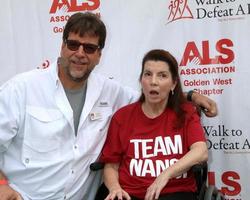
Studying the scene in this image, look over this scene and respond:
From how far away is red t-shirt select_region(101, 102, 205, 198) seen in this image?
6.31ft

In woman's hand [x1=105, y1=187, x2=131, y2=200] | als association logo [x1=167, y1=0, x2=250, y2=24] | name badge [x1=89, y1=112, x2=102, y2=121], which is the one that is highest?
als association logo [x1=167, y1=0, x2=250, y2=24]

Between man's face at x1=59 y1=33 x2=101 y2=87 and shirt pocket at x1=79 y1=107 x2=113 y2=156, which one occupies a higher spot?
man's face at x1=59 y1=33 x2=101 y2=87

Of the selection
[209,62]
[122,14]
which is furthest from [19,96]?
[209,62]

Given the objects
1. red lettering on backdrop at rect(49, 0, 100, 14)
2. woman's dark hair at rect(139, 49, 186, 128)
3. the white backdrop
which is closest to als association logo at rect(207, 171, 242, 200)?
the white backdrop

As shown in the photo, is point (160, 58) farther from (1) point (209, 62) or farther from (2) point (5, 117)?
(2) point (5, 117)

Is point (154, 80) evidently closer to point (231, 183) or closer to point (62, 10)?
point (231, 183)

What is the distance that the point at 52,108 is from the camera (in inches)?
77.6

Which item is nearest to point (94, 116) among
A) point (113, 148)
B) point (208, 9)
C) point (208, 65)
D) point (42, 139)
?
point (113, 148)

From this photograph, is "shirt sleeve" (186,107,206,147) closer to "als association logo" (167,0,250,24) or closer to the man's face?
the man's face

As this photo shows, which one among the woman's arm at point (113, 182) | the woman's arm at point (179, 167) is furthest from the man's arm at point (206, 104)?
the woman's arm at point (113, 182)

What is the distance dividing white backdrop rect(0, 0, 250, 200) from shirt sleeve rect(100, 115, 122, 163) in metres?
0.64

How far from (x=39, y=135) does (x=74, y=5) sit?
3.80 feet

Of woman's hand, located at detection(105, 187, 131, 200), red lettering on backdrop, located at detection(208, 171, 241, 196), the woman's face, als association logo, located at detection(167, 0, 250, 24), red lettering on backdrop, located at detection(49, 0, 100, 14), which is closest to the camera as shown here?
woman's hand, located at detection(105, 187, 131, 200)

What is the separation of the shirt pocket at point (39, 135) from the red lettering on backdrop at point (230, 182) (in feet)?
3.64
